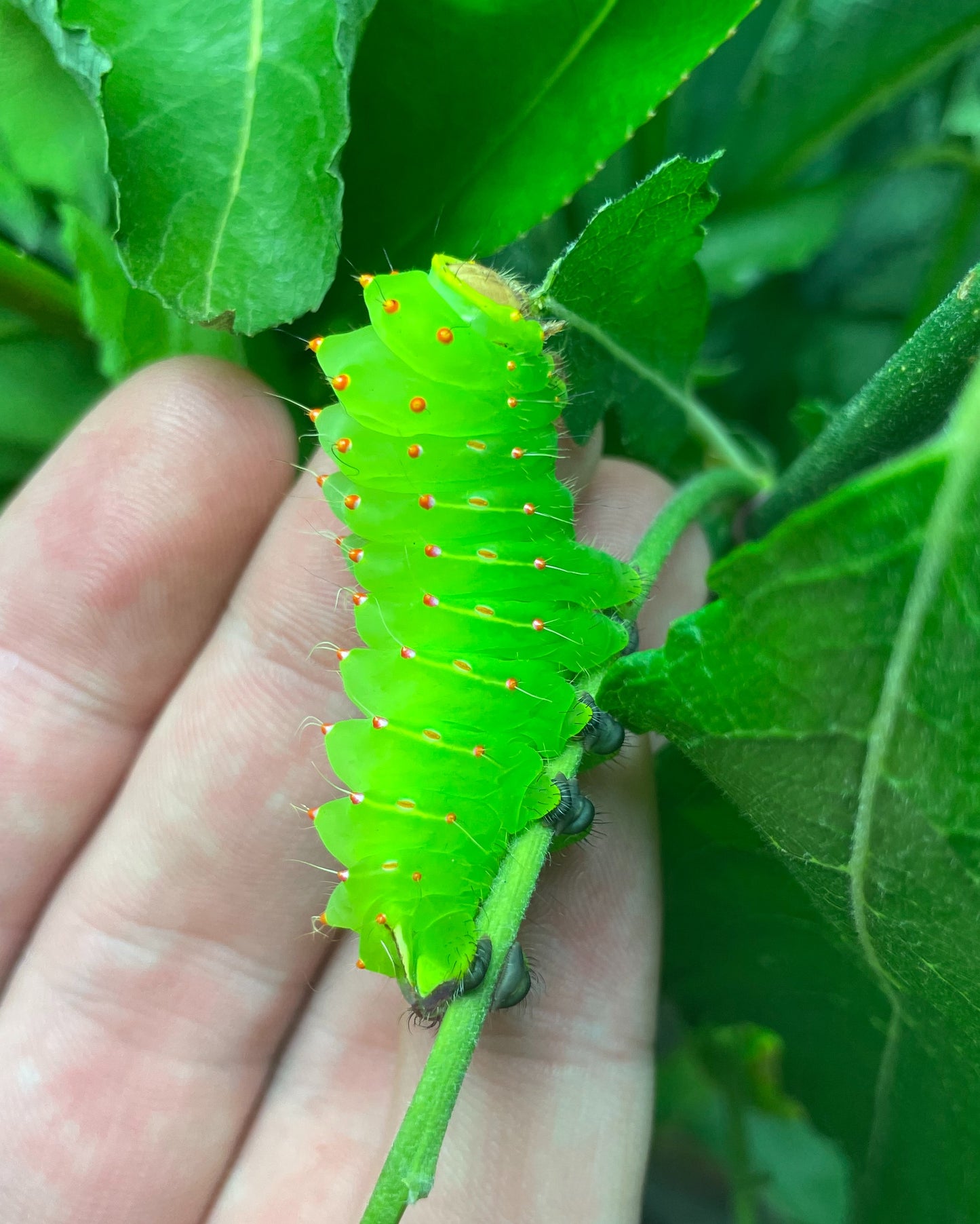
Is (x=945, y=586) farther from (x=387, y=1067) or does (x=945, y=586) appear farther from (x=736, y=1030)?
(x=736, y=1030)

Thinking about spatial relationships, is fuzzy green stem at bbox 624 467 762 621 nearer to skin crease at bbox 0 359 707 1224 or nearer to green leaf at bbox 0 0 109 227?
skin crease at bbox 0 359 707 1224

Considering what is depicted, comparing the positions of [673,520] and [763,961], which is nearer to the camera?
[673,520]

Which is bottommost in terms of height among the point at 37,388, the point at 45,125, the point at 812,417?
the point at 37,388

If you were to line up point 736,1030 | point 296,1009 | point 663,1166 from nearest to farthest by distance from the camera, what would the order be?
point 296,1009
point 736,1030
point 663,1166

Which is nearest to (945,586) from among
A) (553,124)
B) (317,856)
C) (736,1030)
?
(553,124)

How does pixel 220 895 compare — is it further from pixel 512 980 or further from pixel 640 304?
pixel 640 304

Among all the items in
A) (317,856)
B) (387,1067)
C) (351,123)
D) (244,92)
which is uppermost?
(351,123)

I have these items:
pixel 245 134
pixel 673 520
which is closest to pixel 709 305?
pixel 673 520
